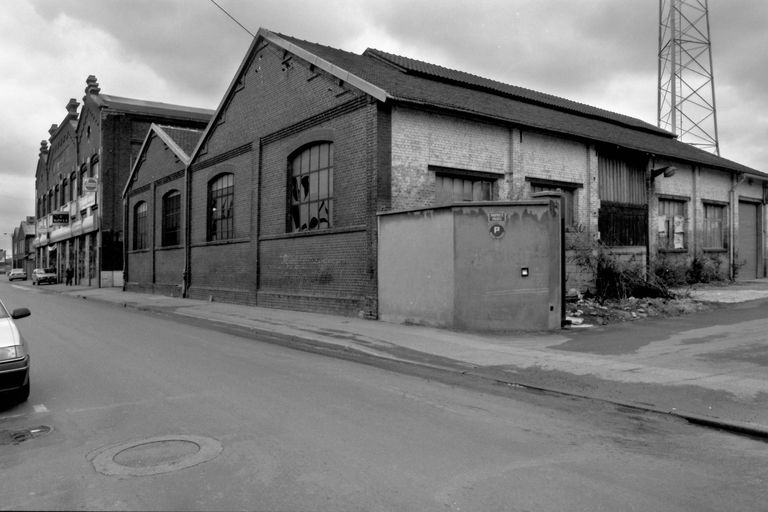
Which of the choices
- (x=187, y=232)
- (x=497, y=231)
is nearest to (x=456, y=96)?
(x=497, y=231)

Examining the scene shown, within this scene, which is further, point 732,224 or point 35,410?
point 732,224

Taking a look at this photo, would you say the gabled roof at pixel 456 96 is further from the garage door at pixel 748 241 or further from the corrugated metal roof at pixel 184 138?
the corrugated metal roof at pixel 184 138

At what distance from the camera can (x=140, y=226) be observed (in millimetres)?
32781

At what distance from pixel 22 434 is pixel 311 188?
1297cm

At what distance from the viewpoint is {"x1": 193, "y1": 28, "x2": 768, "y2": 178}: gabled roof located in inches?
608

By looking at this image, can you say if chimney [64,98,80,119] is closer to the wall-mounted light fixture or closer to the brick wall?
the brick wall

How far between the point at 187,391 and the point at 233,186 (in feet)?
53.7

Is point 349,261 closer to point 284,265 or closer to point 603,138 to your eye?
point 284,265

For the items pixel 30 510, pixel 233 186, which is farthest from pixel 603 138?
pixel 30 510

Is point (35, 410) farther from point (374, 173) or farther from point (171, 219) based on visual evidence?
point (171, 219)

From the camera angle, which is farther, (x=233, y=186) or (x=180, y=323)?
(x=233, y=186)

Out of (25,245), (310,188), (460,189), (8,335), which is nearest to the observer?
(8,335)

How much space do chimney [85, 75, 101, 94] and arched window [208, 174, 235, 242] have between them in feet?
80.6

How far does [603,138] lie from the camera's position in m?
19.8
